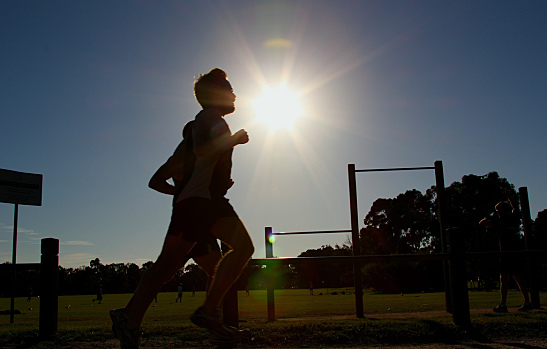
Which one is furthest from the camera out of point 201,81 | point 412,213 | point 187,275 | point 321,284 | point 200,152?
point 187,275

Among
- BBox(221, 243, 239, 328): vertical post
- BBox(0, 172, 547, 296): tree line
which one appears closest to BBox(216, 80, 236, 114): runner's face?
BBox(221, 243, 239, 328): vertical post

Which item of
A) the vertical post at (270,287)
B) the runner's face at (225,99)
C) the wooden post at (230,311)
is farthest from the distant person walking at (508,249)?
the runner's face at (225,99)

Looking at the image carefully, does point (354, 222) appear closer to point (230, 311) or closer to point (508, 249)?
point (508, 249)

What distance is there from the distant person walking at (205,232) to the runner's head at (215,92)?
0.12 m

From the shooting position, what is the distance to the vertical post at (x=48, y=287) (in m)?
5.30

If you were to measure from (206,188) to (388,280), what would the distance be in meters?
45.0

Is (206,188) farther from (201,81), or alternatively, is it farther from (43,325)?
(43,325)

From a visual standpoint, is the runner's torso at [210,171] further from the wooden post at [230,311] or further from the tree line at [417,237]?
the tree line at [417,237]

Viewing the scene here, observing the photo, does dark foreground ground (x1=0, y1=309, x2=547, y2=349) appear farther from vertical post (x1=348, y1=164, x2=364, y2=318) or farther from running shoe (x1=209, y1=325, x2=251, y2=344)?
vertical post (x1=348, y1=164, x2=364, y2=318)

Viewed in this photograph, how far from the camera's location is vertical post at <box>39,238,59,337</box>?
209 inches

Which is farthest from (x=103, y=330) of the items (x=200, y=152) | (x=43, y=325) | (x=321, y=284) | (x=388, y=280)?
(x=321, y=284)

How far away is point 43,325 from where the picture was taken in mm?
5277

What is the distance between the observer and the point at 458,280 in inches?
223

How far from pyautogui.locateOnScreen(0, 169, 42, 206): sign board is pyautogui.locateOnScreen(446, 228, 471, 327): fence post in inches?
374
